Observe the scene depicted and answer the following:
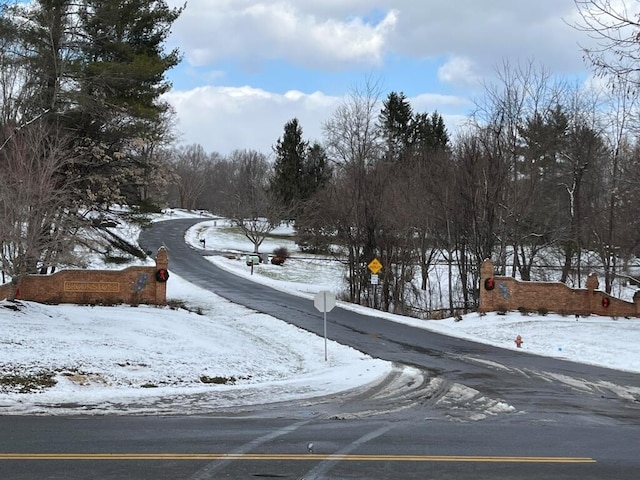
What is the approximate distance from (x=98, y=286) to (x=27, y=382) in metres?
16.3

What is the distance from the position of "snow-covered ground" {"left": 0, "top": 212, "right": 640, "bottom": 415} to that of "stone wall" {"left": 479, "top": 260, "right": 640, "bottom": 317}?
0.75 meters

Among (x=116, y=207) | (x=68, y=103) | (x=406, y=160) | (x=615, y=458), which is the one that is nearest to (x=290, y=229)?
(x=406, y=160)

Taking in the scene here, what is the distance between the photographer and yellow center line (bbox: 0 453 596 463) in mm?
6789

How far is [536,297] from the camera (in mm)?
29672

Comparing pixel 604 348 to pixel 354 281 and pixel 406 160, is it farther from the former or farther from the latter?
pixel 406 160

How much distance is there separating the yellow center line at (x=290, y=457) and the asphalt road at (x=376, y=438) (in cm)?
1

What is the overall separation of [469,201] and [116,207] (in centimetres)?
1886

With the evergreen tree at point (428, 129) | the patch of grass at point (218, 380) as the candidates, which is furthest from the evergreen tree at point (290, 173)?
the patch of grass at point (218, 380)

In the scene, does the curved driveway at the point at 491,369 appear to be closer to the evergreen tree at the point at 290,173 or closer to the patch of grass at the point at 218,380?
the patch of grass at the point at 218,380

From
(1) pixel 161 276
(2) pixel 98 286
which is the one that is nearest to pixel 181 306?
(1) pixel 161 276

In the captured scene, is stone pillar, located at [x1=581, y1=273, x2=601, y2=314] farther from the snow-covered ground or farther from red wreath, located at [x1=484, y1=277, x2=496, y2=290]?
red wreath, located at [x1=484, y1=277, x2=496, y2=290]

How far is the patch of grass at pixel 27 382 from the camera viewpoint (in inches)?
451

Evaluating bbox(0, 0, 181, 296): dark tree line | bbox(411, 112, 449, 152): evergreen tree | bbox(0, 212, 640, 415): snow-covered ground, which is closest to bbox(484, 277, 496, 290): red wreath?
bbox(0, 212, 640, 415): snow-covered ground

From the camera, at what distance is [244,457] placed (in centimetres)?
700
